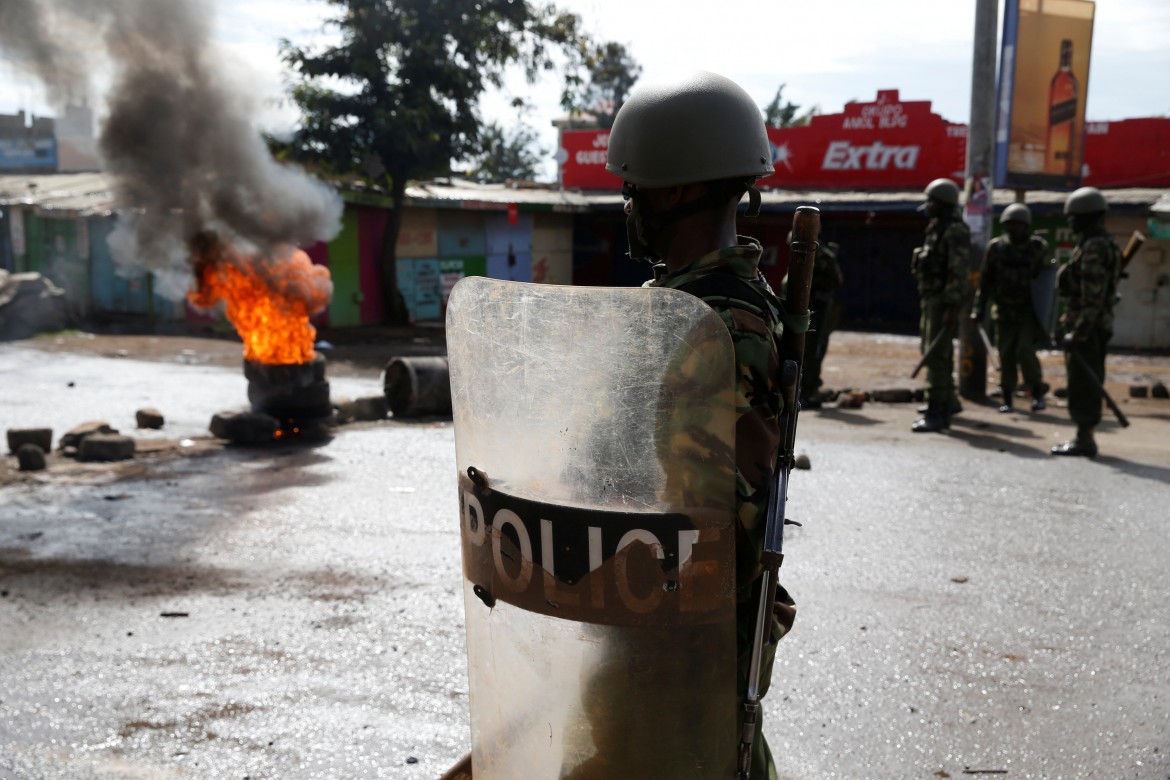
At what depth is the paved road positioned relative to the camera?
10.6 ft

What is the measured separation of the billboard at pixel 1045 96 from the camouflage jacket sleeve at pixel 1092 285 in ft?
17.9

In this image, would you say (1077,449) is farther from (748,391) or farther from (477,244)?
(477,244)

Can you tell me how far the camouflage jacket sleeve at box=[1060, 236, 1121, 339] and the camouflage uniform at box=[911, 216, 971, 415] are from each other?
1179mm

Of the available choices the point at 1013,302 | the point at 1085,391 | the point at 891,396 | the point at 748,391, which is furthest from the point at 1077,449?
the point at 748,391

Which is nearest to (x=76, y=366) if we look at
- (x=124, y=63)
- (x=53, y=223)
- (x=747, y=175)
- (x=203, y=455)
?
(x=124, y=63)

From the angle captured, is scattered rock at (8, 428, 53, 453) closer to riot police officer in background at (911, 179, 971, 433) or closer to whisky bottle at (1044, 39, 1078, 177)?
riot police officer in background at (911, 179, 971, 433)

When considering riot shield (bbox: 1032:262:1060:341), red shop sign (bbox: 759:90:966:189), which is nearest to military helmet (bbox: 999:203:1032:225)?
riot shield (bbox: 1032:262:1060:341)

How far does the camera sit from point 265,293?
9375 millimetres

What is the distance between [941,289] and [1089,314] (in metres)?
1.65

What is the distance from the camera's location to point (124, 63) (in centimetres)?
Result: 1026

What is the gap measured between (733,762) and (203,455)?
717 cm

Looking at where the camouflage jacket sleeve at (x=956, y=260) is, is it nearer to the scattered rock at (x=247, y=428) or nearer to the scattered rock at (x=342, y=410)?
the scattered rock at (x=342, y=410)

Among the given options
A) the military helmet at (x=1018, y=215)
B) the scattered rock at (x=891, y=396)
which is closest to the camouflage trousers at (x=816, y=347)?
the scattered rock at (x=891, y=396)

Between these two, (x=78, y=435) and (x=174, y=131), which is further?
(x=174, y=131)
